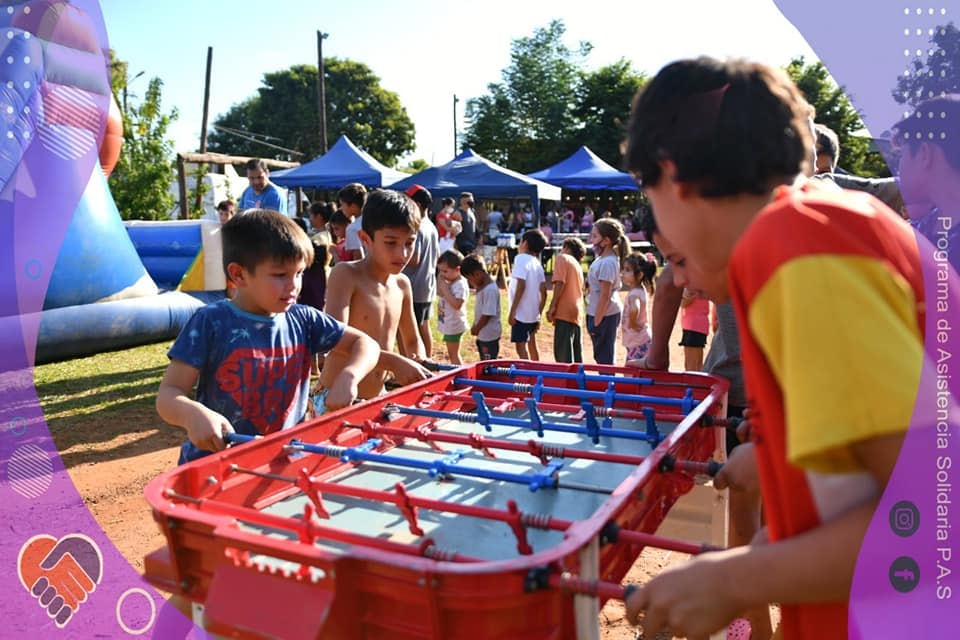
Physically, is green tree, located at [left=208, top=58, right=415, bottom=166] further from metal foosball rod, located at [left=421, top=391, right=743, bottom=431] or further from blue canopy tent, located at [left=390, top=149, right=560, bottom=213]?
metal foosball rod, located at [left=421, top=391, right=743, bottom=431]

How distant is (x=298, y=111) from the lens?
6022 centimetres

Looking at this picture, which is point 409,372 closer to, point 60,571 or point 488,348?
point 60,571

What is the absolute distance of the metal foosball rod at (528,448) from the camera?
186cm

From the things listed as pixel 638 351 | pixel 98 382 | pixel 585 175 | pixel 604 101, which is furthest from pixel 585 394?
pixel 604 101

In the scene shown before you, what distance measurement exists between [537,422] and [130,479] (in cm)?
364

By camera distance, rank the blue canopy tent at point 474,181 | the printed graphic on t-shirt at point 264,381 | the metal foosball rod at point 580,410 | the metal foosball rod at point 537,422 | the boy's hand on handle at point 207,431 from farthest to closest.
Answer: the blue canopy tent at point 474,181 → the printed graphic on t-shirt at point 264,381 → the metal foosball rod at point 580,410 → the metal foosball rod at point 537,422 → the boy's hand on handle at point 207,431

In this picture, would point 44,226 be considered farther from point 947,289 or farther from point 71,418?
point 947,289

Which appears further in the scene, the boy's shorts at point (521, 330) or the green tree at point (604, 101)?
the green tree at point (604, 101)

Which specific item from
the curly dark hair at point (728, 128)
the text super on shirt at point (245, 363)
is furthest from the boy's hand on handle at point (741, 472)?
the text super on shirt at point (245, 363)

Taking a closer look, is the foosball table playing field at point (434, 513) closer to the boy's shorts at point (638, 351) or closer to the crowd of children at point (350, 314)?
the crowd of children at point (350, 314)

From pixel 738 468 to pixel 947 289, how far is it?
840mm

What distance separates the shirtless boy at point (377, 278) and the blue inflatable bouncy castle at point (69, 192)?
537cm

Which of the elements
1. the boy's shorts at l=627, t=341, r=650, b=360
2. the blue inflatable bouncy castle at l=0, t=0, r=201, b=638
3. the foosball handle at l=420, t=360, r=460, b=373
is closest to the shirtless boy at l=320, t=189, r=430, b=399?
the foosball handle at l=420, t=360, r=460, b=373

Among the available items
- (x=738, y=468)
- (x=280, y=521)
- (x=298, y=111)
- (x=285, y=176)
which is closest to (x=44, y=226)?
(x=280, y=521)
